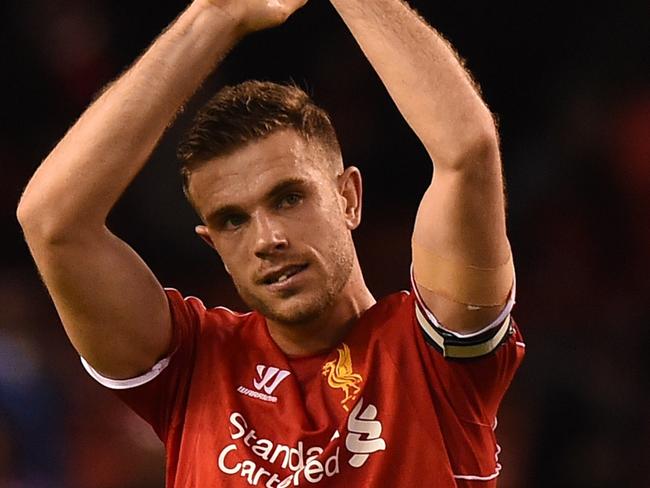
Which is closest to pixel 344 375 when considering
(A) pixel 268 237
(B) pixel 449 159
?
(A) pixel 268 237

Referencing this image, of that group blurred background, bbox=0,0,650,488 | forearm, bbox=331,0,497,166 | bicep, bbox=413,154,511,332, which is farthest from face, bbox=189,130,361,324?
blurred background, bbox=0,0,650,488

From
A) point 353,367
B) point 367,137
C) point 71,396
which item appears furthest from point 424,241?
point 367,137

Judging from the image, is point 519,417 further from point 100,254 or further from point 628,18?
point 100,254

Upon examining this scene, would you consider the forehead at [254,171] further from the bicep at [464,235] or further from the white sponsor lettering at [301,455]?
the white sponsor lettering at [301,455]

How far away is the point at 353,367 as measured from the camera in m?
2.77

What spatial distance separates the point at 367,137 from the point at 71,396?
6.38 ft

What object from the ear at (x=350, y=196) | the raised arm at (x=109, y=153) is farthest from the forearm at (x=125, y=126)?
the ear at (x=350, y=196)

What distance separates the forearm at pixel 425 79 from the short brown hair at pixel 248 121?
33cm

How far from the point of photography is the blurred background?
5.36 m

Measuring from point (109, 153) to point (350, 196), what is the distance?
24.2 inches

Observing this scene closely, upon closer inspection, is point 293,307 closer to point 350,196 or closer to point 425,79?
point 350,196

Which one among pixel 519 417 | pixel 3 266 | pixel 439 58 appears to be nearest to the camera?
pixel 439 58

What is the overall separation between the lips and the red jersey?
23 cm

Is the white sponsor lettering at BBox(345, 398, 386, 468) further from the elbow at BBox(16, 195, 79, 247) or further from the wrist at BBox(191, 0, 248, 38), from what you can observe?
the wrist at BBox(191, 0, 248, 38)
